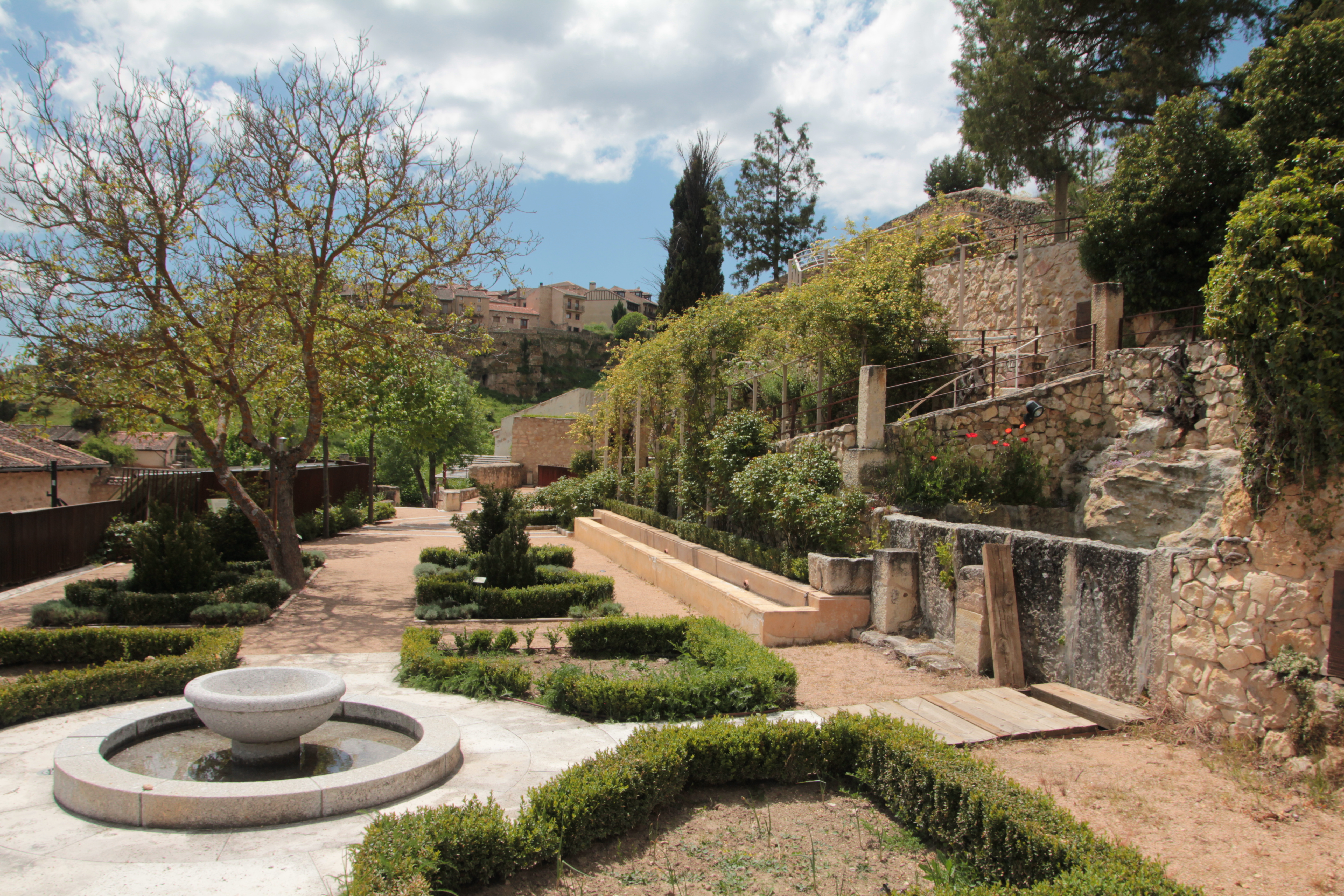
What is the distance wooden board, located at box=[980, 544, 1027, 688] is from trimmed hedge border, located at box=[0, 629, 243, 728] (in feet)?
21.1

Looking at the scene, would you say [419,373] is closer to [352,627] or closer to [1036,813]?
[352,627]

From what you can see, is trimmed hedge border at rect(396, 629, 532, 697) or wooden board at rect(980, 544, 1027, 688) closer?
trimmed hedge border at rect(396, 629, 532, 697)

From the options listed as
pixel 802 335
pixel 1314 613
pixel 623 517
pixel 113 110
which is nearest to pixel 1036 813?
pixel 1314 613

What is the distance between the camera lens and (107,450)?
48562 mm

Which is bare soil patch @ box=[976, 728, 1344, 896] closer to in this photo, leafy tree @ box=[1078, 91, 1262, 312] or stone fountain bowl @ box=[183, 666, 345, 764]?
stone fountain bowl @ box=[183, 666, 345, 764]

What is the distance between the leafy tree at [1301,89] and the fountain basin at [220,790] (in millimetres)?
13651

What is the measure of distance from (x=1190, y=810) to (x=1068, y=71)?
1816 centimetres

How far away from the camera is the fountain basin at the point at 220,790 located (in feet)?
13.4

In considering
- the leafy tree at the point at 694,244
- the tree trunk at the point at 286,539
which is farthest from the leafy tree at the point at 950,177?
the tree trunk at the point at 286,539

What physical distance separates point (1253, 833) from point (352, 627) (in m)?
8.99

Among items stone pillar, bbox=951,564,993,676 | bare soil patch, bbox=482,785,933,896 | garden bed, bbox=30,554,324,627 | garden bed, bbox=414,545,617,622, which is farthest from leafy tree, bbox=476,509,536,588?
bare soil patch, bbox=482,785,933,896

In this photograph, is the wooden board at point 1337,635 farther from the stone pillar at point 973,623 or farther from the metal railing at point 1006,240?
the metal railing at point 1006,240

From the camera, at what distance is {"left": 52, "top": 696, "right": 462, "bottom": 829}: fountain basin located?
13.4 ft

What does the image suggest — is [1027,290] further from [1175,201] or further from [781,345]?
[781,345]
